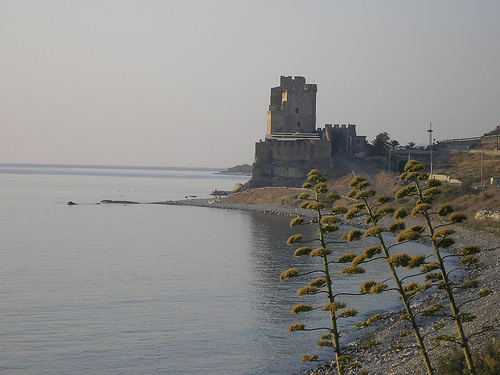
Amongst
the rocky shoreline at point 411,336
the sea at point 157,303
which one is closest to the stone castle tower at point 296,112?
the sea at point 157,303

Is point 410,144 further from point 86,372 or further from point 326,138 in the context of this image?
point 86,372

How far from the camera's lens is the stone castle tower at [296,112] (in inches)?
3529

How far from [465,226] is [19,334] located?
3753cm

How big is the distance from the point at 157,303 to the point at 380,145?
190 ft

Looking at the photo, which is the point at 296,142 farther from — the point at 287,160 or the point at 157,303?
the point at 157,303

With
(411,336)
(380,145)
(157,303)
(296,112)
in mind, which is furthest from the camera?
(296,112)

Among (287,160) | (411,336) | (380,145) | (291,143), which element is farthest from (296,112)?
(411,336)

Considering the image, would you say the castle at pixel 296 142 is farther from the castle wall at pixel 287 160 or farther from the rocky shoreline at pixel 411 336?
the rocky shoreline at pixel 411 336

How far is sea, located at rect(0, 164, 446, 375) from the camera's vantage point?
20891mm

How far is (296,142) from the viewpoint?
85.1m

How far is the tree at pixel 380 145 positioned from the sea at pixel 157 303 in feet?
93.4

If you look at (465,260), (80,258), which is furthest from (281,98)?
(465,260)

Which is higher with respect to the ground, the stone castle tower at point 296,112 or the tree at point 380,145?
the stone castle tower at point 296,112

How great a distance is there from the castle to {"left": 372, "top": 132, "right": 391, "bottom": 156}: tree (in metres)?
2.40
